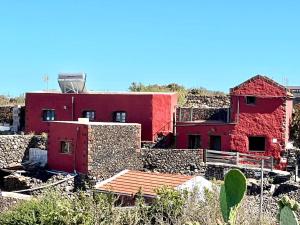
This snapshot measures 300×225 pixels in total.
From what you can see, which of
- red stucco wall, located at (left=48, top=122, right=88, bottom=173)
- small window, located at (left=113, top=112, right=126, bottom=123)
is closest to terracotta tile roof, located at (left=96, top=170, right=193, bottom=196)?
red stucco wall, located at (left=48, top=122, right=88, bottom=173)

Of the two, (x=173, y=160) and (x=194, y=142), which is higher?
(x=194, y=142)

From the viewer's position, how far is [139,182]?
27.5 metres

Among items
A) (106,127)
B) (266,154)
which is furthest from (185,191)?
(266,154)

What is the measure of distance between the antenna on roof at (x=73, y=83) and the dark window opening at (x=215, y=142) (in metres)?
9.35

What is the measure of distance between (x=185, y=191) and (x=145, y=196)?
4.17 meters

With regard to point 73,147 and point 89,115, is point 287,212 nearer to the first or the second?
point 73,147

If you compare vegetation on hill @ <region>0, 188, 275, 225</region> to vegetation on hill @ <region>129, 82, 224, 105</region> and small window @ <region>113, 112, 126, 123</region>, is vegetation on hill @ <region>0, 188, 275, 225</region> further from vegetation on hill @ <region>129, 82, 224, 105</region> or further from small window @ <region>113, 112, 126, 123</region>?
vegetation on hill @ <region>129, 82, 224, 105</region>

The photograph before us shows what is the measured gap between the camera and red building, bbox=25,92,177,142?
37188 mm

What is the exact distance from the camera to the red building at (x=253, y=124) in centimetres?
3609

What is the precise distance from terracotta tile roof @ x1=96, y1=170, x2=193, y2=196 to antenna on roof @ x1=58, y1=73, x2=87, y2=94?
11.9 m

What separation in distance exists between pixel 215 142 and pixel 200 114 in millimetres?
2481

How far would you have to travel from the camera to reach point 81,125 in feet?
103

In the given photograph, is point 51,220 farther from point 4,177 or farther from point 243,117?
point 243,117

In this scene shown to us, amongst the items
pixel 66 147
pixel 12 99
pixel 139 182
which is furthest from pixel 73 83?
pixel 12 99
